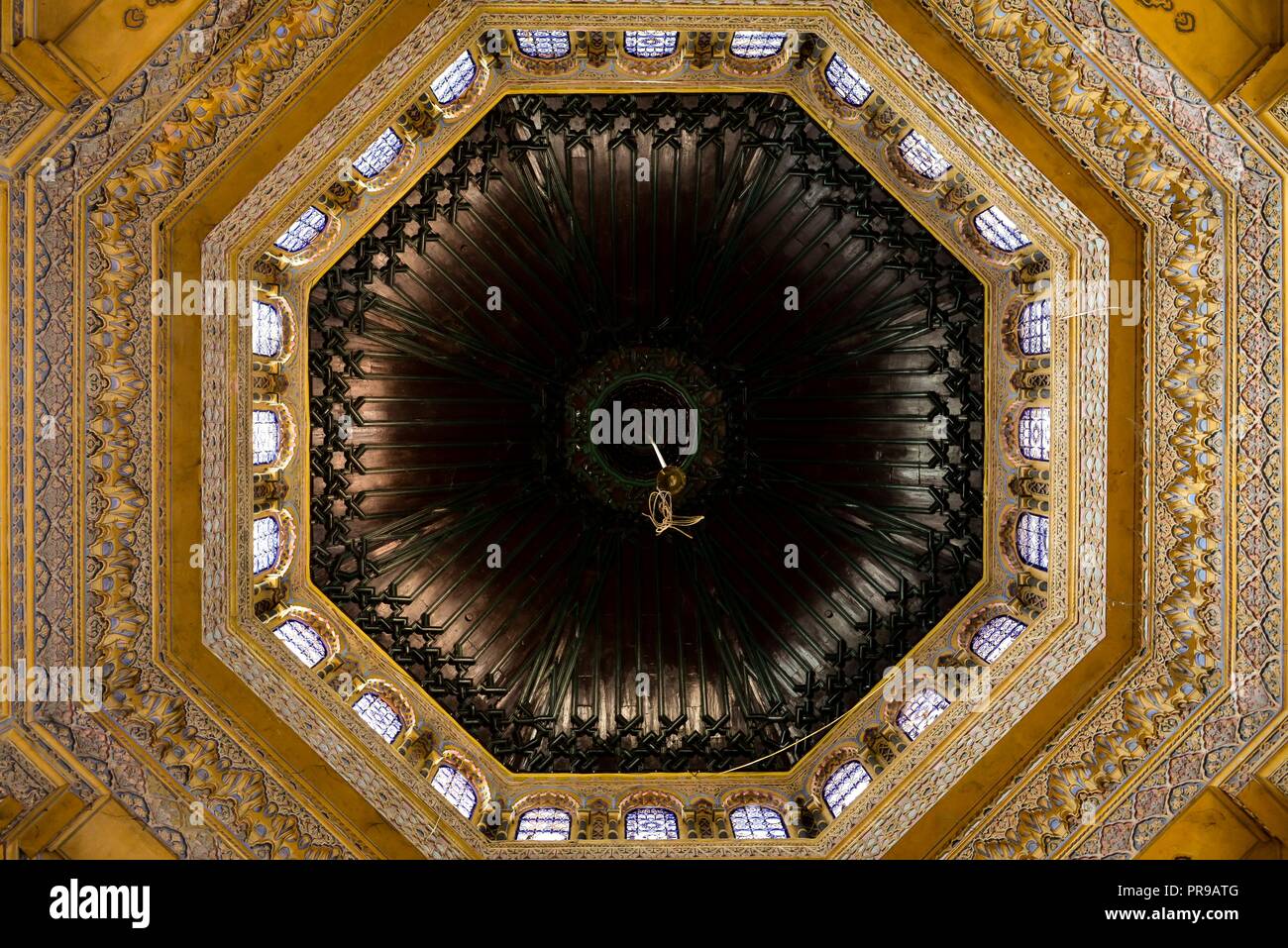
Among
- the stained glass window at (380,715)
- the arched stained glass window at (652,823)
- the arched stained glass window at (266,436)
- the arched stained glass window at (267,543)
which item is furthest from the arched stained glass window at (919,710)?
the arched stained glass window at (266,436)

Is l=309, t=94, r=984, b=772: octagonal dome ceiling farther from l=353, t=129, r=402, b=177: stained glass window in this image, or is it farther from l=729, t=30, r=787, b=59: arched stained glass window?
l=729, t=30, r=787, b=59: arched stained glass window

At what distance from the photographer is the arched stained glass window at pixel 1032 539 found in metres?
10.7

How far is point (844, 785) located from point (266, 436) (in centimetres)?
1031

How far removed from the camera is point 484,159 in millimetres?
11555

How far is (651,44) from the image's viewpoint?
398 inches

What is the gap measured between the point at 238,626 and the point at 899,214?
11.7m

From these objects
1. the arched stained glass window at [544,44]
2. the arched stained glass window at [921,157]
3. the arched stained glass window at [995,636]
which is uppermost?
the arched stained glass window at [544,44]

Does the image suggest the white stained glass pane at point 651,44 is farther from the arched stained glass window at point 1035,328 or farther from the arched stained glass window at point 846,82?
the arched stained glass window at point 1035,328

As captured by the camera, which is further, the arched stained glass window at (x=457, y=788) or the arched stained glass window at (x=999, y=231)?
the arched stained glass window at (x=457, y=788)

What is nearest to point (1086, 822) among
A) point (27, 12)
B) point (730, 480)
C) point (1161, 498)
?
point (1161, 498)

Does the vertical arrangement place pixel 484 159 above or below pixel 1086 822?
above

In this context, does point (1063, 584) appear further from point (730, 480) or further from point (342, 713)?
point (342, 713)

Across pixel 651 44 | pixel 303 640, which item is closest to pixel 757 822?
pixel 303 640

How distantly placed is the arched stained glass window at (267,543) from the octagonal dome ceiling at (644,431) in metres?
0.72
